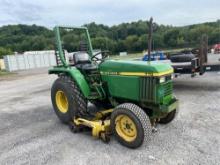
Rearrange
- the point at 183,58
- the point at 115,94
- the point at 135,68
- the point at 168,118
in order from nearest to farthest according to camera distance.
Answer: the point at 135,68
the point at 115,94
the point at 168,118
the point at 183,58

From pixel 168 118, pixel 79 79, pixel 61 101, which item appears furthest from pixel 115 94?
pixel 61 101

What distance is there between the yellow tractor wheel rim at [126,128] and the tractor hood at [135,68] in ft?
2.39

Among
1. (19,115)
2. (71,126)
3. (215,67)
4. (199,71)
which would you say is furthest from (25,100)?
(215,67)

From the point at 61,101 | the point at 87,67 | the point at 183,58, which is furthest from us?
the point at 183,58

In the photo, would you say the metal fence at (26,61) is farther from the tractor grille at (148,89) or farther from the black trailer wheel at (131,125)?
the tractor grille at (148,89)

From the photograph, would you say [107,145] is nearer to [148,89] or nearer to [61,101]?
[148,89]

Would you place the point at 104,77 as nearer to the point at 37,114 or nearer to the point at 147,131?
the point at 147,131

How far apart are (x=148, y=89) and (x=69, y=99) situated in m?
1.57

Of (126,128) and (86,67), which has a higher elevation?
(86,67)

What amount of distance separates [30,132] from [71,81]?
4.26ft

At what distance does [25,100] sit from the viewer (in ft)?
25.7

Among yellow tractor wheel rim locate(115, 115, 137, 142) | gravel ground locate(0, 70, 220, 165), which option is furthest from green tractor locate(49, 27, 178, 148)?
gravel ground locate(0, 70, 220, 165)

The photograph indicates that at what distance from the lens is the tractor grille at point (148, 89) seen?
11.7 feet

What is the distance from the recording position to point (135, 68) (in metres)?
3.72
